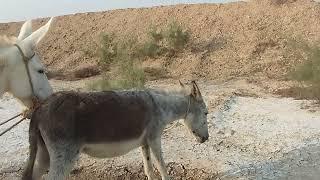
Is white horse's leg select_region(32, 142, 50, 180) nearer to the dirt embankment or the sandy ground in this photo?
the sandy ground

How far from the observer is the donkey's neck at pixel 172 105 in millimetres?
7369

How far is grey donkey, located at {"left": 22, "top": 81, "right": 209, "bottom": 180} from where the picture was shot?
20.2 ft

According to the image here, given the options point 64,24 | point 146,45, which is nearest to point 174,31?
point 146,45

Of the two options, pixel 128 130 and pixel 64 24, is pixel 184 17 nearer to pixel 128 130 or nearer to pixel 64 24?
pixel 64 24

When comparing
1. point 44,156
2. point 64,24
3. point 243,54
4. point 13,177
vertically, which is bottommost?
point 64,24

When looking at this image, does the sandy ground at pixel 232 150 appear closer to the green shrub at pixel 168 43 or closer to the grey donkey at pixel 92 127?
the grey donkey at pixel 92 127

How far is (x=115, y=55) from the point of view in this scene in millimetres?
23828

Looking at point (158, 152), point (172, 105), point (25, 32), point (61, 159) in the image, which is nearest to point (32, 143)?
point (61, 159)

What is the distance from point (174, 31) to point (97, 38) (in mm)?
5120

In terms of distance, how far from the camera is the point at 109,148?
6.57 meters

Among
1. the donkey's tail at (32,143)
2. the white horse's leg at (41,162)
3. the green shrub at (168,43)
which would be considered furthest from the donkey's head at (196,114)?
the green shrub at (168,43)

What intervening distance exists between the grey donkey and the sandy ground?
126cm

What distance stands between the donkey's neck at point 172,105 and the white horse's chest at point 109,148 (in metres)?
0.68

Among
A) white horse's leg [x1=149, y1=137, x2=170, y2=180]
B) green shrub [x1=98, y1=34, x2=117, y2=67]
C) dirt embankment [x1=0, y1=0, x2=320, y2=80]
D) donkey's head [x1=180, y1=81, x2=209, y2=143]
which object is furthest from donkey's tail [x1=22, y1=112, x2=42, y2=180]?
green shrub [x1=98, y1=34, x2=117, y2=67]
